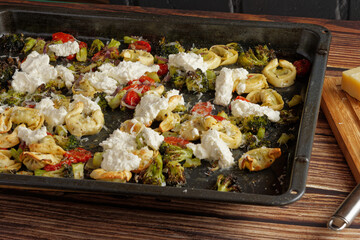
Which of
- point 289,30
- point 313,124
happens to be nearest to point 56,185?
point 313,124

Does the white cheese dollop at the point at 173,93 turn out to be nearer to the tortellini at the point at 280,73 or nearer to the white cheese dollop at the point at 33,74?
the tortellini at the point at 280,73

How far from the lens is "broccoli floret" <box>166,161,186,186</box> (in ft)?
8.54

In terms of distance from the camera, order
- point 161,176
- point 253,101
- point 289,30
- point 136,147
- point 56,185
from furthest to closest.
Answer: point 289,30, point 253,101, point 136,147, point 161,176, point 56,185

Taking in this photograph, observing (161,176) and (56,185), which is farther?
(161,176)

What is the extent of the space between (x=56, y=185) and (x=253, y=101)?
57.6 inches

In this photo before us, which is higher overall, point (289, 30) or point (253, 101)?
Result: point (289, 30)

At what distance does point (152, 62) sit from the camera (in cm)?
360

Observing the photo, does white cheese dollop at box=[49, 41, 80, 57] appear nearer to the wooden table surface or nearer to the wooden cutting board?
the wooden table surface

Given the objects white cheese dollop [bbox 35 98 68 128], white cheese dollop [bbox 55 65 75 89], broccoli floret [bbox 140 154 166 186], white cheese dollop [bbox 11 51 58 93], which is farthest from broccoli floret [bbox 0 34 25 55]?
broccoli floret [bbox 140 154 166 186]

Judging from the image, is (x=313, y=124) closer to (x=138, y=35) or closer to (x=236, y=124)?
(x=236, y=124)

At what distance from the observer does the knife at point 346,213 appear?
2.30 m

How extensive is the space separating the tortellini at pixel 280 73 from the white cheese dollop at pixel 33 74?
146 centimetres

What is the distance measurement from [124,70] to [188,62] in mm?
441

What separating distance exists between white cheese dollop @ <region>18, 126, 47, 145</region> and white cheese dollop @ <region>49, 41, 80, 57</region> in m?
0.89
